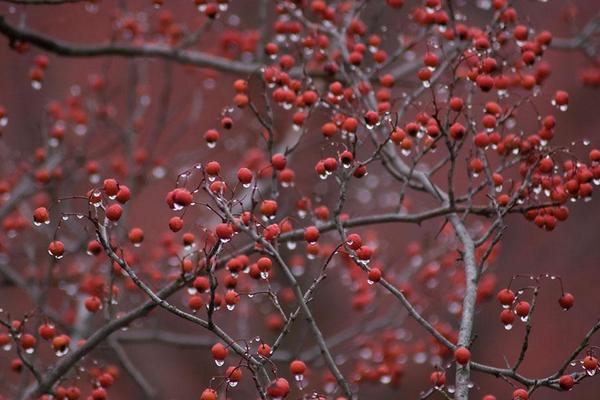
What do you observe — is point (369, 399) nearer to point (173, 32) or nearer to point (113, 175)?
point (113, 175)

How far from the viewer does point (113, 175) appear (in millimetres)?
6734

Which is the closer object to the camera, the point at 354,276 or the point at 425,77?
the point at 425,77

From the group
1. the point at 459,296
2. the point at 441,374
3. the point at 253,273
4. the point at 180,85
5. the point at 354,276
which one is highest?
the point at 180,85

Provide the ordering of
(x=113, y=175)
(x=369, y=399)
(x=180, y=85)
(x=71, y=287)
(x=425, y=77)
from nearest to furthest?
(x=425, y=77), (x=71, y=287), (x=113, y=175), (x=369, y=399), (x=180, y=85)

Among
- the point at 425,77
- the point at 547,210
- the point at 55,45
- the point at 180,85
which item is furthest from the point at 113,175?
the point at 547,210

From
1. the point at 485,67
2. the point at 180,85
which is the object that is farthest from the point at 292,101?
the point at 180,85

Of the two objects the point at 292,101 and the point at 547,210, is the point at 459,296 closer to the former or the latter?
the point at 547,210

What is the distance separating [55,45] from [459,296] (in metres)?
2.97

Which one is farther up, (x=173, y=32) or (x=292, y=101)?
(x=173, y=32)

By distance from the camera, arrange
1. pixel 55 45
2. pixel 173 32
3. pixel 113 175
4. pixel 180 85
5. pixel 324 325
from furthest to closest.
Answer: pixel 180 85, pixel 324 325, pixel 113 175, pixel 173 32, pixel 55 45

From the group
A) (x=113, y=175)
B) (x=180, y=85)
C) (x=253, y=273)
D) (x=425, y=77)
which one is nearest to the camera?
(x=253, y=273)

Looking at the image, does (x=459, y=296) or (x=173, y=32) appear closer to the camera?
(x=459, y=296)

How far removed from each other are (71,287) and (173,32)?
1.99 metres

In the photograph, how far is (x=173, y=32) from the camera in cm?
561
